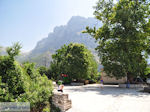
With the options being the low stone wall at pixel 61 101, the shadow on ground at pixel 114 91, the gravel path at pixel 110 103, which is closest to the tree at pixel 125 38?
the shadow on ground at pixel 114 91

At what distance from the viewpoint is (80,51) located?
96.6 ft

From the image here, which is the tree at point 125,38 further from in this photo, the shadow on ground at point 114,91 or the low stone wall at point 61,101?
the low stone wall at point 61,101

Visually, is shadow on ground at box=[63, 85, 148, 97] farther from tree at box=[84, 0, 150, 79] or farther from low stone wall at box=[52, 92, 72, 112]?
low stone wall at box=[52, 92, 72, 112]

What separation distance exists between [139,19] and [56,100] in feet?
59.2

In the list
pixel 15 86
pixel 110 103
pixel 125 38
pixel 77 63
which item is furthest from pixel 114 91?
pixel 77 63

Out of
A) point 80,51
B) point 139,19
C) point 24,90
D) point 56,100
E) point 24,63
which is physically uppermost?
point 139,19

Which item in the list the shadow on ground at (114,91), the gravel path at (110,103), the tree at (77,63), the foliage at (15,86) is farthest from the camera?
the tree at (77,63)

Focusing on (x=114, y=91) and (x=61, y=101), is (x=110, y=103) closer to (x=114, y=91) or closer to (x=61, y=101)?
(x=61, y=101)

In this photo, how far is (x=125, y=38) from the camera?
19078 millimetres

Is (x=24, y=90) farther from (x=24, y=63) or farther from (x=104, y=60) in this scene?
(x=104, y=60)

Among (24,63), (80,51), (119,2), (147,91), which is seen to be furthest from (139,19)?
(24,63)

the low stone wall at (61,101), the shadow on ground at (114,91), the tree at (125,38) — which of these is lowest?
the shadow on ground at (114,91)

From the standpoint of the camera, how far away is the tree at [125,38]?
62.2 ft

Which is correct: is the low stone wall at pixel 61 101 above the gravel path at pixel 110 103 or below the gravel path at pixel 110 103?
above
